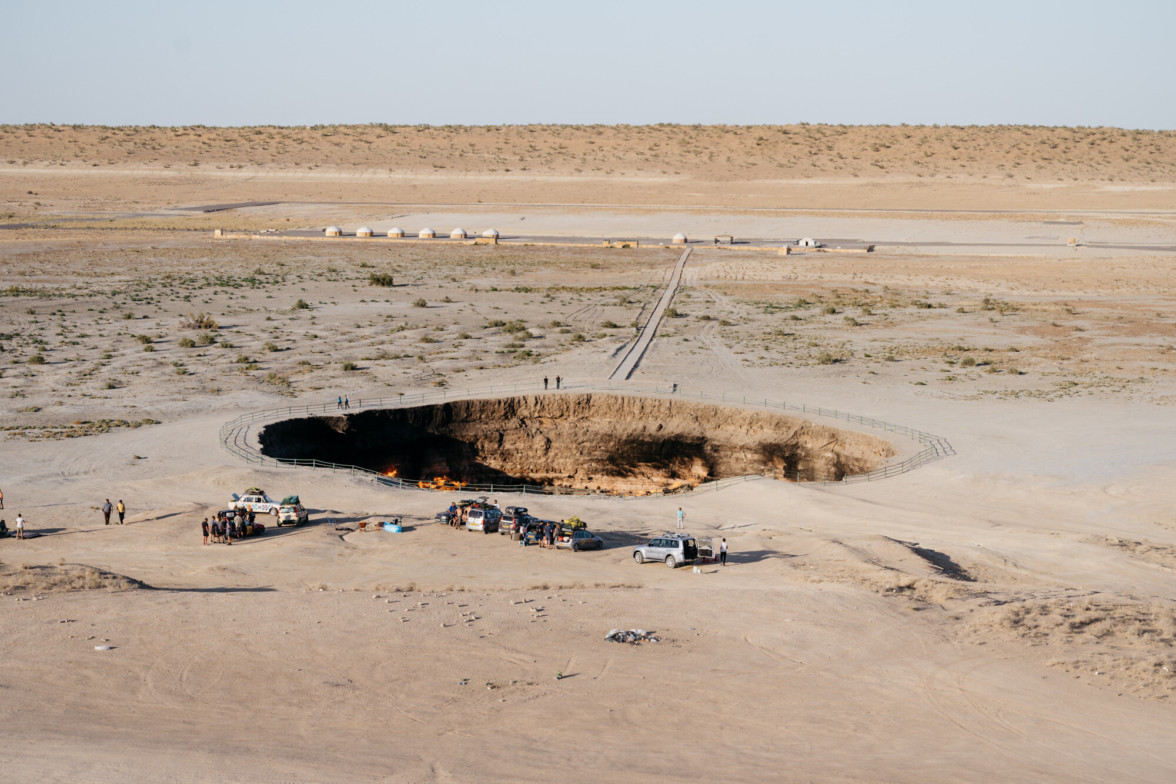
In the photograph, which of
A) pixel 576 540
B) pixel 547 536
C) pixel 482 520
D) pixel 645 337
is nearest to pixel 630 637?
pixel 576 540

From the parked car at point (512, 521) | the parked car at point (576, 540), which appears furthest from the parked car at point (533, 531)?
the parked car at point (576, 540)

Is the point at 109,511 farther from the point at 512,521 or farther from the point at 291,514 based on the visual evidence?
the point at 512,521

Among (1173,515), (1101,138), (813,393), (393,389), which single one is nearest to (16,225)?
(393,389)

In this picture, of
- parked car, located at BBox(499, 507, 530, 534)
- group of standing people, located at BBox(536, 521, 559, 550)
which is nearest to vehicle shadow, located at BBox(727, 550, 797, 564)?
group of standing people, located at BBox(536, 521, 559, 550)

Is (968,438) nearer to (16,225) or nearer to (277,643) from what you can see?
(277,643)

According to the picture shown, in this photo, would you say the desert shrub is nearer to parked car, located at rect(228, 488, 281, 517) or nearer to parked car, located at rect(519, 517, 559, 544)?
parked car, located at rect(228, 488, 281, 517)

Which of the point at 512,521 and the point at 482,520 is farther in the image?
the point at 482,520
